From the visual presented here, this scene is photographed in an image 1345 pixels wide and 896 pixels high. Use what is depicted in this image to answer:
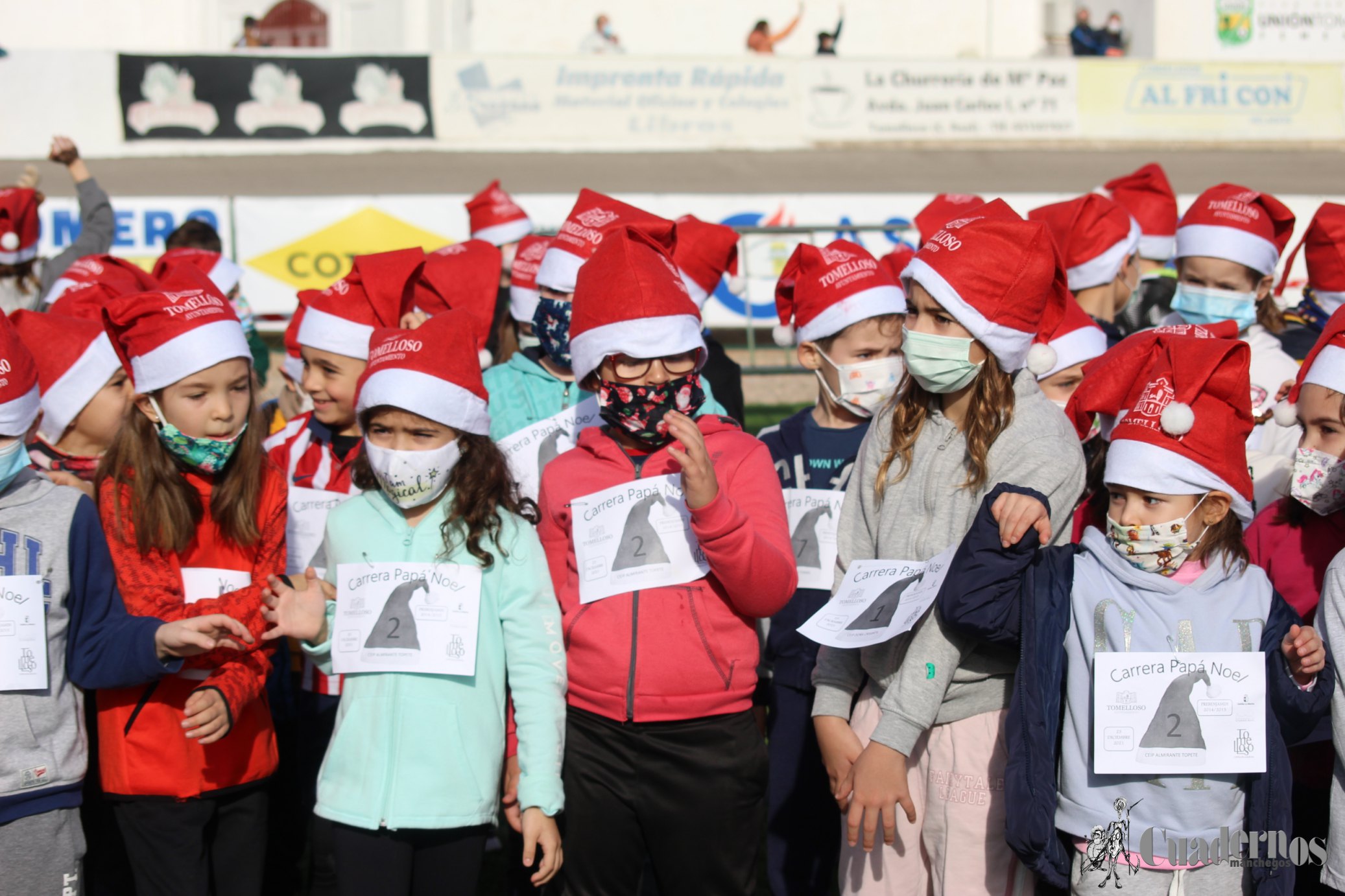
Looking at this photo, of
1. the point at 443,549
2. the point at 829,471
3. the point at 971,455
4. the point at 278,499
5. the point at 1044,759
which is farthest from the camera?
the point at 829,471

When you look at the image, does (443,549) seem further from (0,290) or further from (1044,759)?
(0,290)

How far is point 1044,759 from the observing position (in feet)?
9.46

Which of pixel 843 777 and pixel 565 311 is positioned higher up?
pixel 565 311

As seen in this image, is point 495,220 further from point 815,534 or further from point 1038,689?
point 1038,689

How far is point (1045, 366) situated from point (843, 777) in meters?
1.28

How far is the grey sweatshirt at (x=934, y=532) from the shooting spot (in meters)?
3.08

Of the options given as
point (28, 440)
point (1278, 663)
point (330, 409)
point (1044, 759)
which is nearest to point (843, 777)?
point (1044, 759)

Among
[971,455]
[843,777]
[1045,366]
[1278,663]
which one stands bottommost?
[843,777]

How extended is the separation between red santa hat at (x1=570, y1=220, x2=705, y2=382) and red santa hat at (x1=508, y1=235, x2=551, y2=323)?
4.75 ft

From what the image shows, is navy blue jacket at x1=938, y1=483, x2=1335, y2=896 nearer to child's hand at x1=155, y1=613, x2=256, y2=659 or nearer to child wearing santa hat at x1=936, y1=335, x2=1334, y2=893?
child wearing santa hat at x1=936, y1=335, x2=1334, y2=893

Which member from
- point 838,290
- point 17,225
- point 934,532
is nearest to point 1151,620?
point 934,532

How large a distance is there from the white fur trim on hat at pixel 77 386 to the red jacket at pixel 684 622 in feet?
6.24

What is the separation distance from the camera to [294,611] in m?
3.33

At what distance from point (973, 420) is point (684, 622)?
0.95 m
